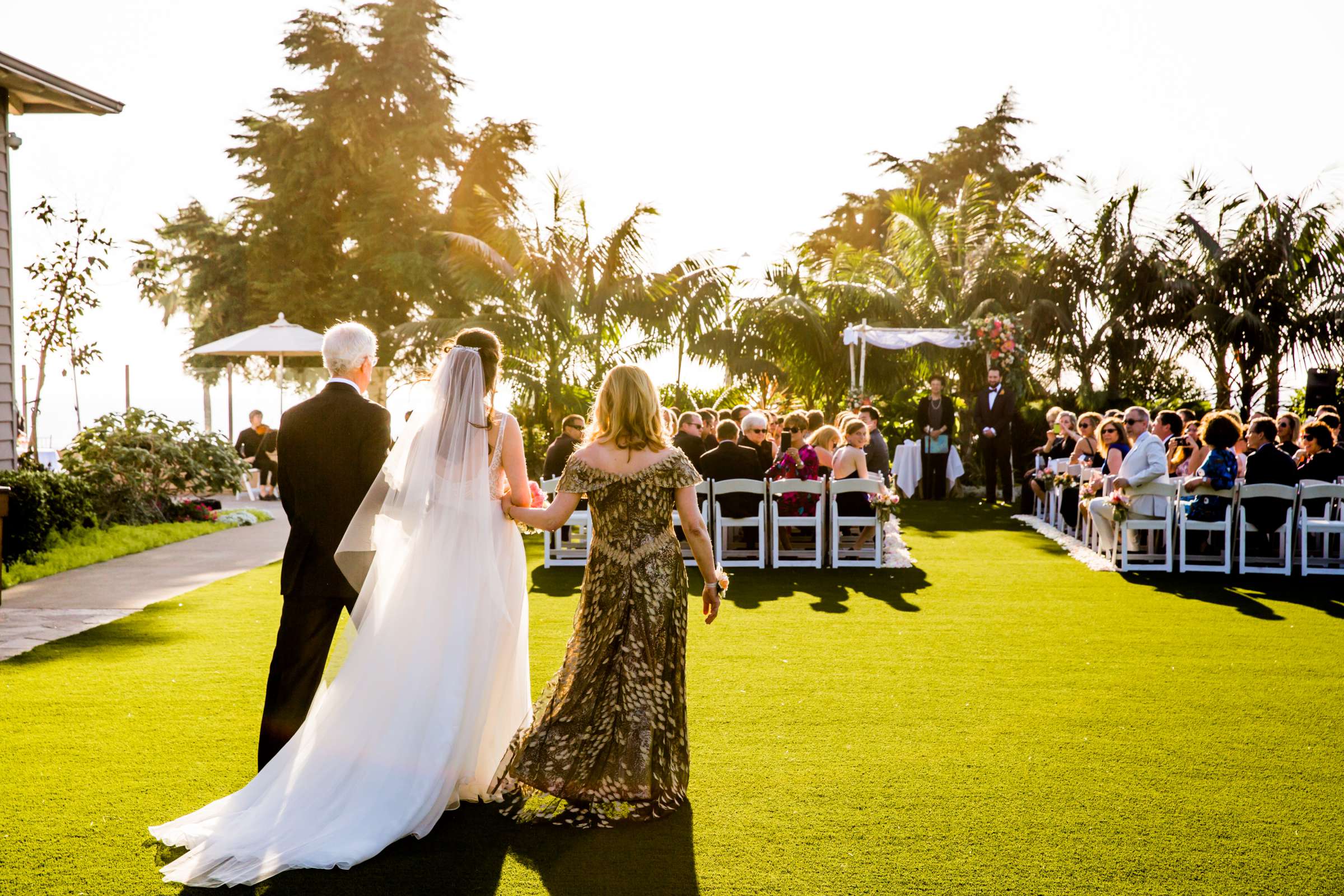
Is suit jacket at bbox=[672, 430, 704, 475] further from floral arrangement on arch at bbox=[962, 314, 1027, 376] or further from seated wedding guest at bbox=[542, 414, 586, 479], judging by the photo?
floral arrangement on arch at bbox=[962, 314, 1027, 376]

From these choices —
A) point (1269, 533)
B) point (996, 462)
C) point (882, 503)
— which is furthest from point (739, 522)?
point (996, 462)

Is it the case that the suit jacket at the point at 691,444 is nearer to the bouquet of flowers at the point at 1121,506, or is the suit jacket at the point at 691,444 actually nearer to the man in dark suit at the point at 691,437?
the man in dark suit at the point at 691,437

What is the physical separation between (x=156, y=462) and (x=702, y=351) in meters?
11.7

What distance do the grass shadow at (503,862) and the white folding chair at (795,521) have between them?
695 cm

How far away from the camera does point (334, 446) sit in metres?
4.41

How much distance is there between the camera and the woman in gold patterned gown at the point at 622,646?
14.2 ft

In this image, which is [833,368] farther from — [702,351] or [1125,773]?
[1125,773]

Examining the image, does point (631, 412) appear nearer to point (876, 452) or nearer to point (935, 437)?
point (876, 452)

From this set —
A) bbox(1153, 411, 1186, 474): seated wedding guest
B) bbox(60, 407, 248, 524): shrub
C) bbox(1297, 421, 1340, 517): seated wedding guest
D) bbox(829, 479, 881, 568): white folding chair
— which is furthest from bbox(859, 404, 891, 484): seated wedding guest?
bbox(60, 407, 248, 524): shrub

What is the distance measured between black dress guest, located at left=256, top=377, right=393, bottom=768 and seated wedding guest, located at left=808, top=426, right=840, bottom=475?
316 inches

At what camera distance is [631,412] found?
4383 millimetres

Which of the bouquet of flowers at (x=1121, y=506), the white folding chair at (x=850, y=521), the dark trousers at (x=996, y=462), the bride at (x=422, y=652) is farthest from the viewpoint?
the dark trousers at (x=996, y=462)

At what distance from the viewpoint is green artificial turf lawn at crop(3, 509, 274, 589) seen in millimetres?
10664

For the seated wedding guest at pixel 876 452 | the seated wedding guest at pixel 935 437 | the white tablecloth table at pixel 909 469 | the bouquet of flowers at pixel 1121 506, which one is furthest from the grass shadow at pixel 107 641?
the white tablecloth table at pixel 909 469
